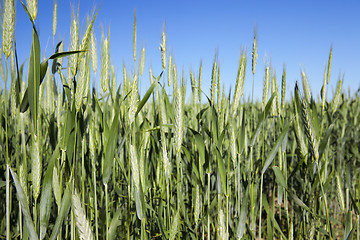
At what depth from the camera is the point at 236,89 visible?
1.16m

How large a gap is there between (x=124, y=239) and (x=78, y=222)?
27.4 inches

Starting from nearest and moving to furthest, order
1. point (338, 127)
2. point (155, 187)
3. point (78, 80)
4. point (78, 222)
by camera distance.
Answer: point (78, 222)
point (78, 80)
point (155, 187)
point (338, 127)

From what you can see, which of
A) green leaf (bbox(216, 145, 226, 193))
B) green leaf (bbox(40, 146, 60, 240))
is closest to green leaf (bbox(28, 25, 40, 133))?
green leaf (bbox(40, 146, 60, 240))

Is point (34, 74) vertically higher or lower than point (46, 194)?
higher

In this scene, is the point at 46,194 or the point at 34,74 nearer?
the point at 34,74

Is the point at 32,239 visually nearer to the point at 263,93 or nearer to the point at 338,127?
the point at 263,93

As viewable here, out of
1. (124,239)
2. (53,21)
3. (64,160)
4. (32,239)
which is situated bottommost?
(124,239)

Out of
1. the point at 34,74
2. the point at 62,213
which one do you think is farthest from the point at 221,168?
the point at 34,74

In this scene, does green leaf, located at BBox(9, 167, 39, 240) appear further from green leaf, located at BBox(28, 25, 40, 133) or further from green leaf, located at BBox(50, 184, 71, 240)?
green leaf, located at BBox(28, 25, 40, 133)

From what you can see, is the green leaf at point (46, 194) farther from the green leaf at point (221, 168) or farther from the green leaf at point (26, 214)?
the green leaf at point (221, 168)

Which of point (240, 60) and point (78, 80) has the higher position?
point (240, 60)

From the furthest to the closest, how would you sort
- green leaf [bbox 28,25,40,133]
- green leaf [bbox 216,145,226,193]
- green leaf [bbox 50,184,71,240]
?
green leaf [bbox 216,145,226,193], green leaf [bbox 50,184,71,240], green leaf [bbox 28,25,40,133]

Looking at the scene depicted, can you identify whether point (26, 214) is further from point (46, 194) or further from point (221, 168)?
point (221, 168)

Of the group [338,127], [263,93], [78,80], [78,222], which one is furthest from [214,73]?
[338,127]
